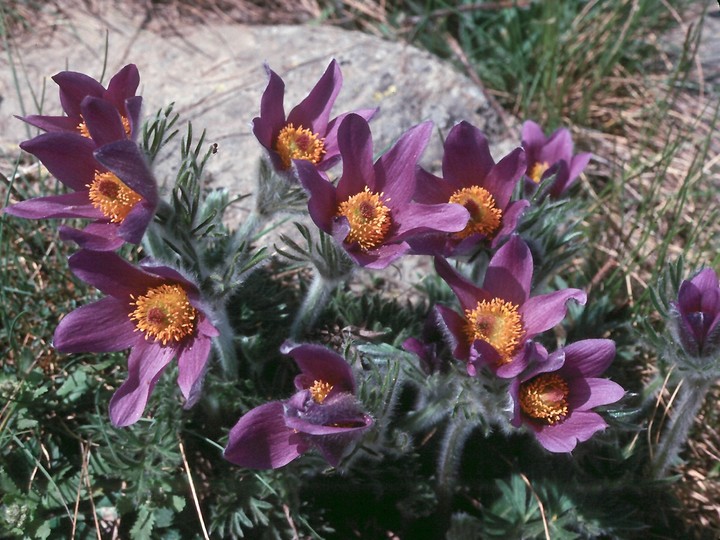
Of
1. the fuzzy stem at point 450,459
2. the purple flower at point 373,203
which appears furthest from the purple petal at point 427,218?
the fuzzy stem at point 450,459

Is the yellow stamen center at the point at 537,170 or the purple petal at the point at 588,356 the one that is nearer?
the purple petal at the point at 588,356

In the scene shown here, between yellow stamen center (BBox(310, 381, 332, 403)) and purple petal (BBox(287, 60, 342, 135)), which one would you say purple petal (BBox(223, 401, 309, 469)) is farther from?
purple petal (BBox(287, 60, 342, 135))

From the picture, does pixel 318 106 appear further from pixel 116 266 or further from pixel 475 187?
pixel 116 266

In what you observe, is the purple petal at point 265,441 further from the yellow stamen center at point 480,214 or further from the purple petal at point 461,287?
the yellow stamen center at point 480,214

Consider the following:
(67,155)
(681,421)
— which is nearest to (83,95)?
(67,155)

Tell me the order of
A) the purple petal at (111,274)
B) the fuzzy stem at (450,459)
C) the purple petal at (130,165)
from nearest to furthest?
the purple petal at (130,165)
the purple petal at (111,274)
the fuzzy stem at (450,459)

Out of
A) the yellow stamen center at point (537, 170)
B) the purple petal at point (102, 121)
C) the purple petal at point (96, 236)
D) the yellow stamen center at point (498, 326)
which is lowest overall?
the yellow stamen center at point (498, 326)
